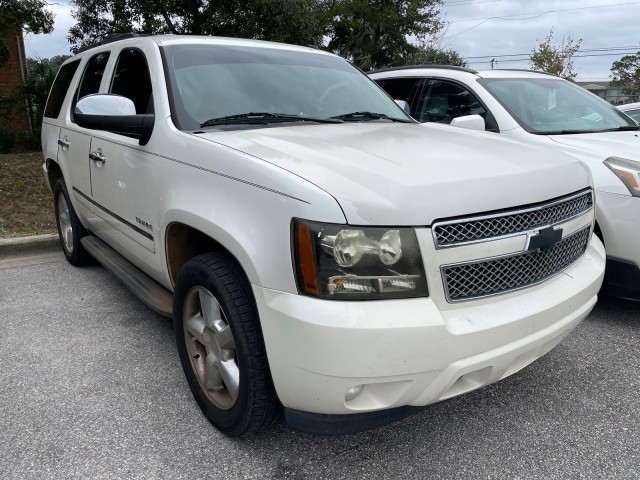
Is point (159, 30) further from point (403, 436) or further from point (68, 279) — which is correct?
point (403, 436)

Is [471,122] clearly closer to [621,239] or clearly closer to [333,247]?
[621,239]

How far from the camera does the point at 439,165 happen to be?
2.08 meters

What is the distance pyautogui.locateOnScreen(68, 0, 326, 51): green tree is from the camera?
1364cm

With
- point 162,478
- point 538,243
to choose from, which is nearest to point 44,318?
point 162,478

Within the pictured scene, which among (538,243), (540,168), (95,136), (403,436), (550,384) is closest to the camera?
(538,243)

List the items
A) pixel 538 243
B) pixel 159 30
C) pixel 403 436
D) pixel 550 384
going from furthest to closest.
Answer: pixel 159 30
pixel 550 384
pixel 403 436
pixel 538 243

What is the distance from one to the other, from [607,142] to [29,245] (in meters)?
5.27

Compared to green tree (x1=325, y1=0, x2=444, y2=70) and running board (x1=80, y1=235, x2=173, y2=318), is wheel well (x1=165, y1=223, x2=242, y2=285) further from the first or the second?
green tree (x1=325, y1=0, x2=444, y2=70)

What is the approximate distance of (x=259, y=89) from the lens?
117 inches

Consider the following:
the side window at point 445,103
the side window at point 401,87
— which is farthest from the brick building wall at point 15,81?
the side window at point 445,103

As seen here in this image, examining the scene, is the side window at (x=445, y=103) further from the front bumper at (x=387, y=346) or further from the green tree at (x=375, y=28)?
the green tree at (x=375, y=28)

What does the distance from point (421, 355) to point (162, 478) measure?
117cm

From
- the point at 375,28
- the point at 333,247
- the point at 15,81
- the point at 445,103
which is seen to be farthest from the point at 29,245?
the point at 375,28

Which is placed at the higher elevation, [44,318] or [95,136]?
[95,136]
